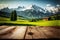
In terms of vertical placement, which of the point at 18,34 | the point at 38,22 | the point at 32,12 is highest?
the point at 32,12

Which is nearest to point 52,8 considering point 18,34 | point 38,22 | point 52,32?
point 38,22

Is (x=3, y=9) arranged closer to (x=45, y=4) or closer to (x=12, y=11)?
(x=12, y=11)

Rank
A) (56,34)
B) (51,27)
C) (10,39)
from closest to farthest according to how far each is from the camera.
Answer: (10,39) < (56,34) < (51,27)

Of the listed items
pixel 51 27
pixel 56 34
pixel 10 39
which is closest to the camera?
pixel 10 39

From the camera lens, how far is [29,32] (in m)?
1.41

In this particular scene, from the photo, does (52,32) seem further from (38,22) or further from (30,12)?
(30,12)

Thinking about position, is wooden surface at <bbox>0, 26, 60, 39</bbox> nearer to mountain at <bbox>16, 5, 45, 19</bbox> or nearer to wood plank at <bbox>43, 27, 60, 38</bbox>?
wood plank at <bbox>43, 27, 60, 38</bbox>

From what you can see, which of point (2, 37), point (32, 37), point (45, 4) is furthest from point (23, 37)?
point (45, 4)

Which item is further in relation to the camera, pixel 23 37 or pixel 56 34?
pixel 56 34

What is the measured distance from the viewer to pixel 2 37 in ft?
4.17

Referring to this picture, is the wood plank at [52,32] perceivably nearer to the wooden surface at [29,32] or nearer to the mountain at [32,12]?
the wooden surface at [29,32]

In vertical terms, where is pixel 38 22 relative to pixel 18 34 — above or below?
above

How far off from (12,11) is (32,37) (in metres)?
0.56

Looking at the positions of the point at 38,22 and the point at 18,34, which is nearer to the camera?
the point at 18,34
